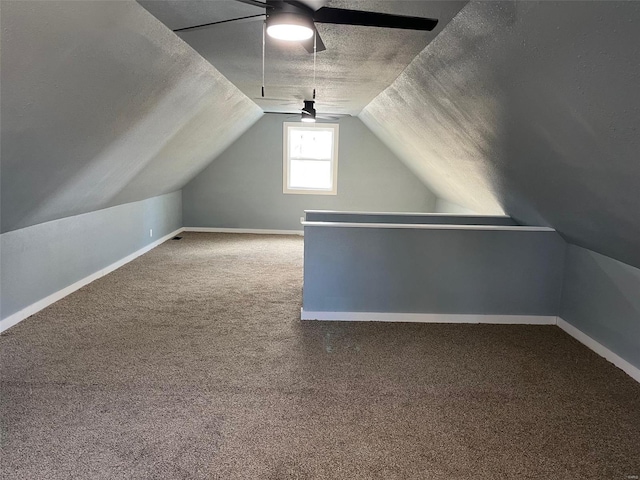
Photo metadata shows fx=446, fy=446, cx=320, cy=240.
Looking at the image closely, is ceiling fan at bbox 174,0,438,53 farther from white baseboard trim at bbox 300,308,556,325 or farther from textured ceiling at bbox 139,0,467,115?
white baseboard trim at bbox 300,308,556,325

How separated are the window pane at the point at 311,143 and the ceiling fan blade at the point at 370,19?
→ 617cm

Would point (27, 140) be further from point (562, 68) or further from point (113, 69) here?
point (562, 68)

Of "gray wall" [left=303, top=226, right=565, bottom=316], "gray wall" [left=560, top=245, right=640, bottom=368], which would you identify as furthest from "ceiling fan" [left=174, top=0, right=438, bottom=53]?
"gray wall" [left=560, top=245, right=640, bottom=368]

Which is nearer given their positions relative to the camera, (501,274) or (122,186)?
(501,274)

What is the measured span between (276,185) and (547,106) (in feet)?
20.2

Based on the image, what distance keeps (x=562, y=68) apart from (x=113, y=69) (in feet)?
7.17

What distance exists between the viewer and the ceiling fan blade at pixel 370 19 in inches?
67.1

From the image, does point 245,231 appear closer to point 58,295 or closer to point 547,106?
point 58,295

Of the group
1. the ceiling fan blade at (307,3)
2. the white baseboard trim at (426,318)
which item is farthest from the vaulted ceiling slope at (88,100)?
the white baseboard trim at (426,318)

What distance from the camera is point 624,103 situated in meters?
1.62

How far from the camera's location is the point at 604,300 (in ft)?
10.9

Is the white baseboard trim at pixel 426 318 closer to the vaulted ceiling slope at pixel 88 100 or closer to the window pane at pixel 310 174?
the vaulted ceiling slope at pixel 88 100

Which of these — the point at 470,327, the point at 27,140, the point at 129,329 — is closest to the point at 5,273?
the point at 129,329

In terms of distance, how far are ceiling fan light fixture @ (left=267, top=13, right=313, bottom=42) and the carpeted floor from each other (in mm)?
1882
